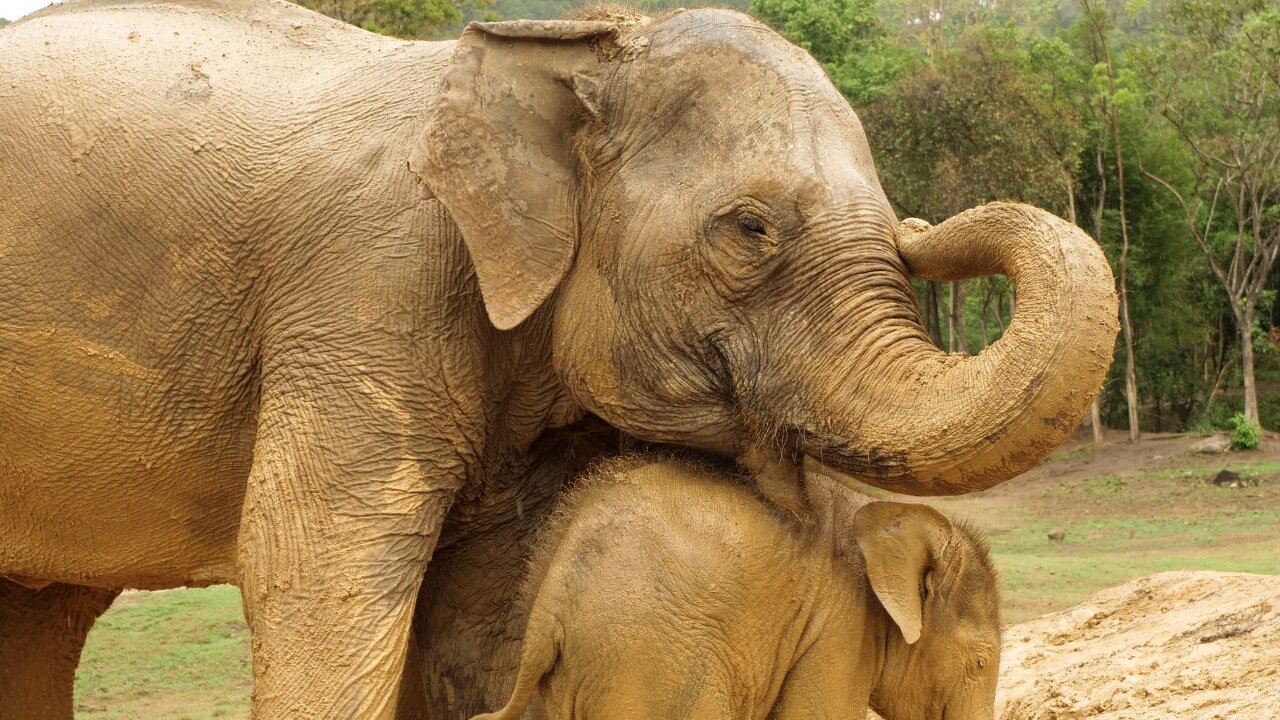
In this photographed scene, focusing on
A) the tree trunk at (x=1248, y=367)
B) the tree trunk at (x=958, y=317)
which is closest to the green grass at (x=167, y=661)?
the tree trunk at (x=958, y=317)

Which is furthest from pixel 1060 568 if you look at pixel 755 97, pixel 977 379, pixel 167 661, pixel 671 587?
pixel 977 379

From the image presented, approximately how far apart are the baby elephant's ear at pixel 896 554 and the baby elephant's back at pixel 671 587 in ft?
1.01

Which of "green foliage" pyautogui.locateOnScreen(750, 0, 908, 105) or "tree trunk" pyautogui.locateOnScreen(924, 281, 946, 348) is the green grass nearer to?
"tree trunk" pyautogui.locateOnScreen(924, 281, 946, 348)

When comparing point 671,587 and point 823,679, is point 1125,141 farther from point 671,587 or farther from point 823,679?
point 671,587

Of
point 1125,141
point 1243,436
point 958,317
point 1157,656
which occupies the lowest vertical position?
point 1243,436

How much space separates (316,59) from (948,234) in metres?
2.10

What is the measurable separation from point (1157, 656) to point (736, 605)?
3.24 m

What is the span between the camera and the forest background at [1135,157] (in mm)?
27641

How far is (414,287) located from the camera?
4.55m

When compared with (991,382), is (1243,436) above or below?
below

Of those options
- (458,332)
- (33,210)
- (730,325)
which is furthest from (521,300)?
(33,210)

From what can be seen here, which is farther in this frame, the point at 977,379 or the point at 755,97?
the point at 755,97

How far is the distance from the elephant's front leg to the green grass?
440cm

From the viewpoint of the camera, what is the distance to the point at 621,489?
4668 millimetres
